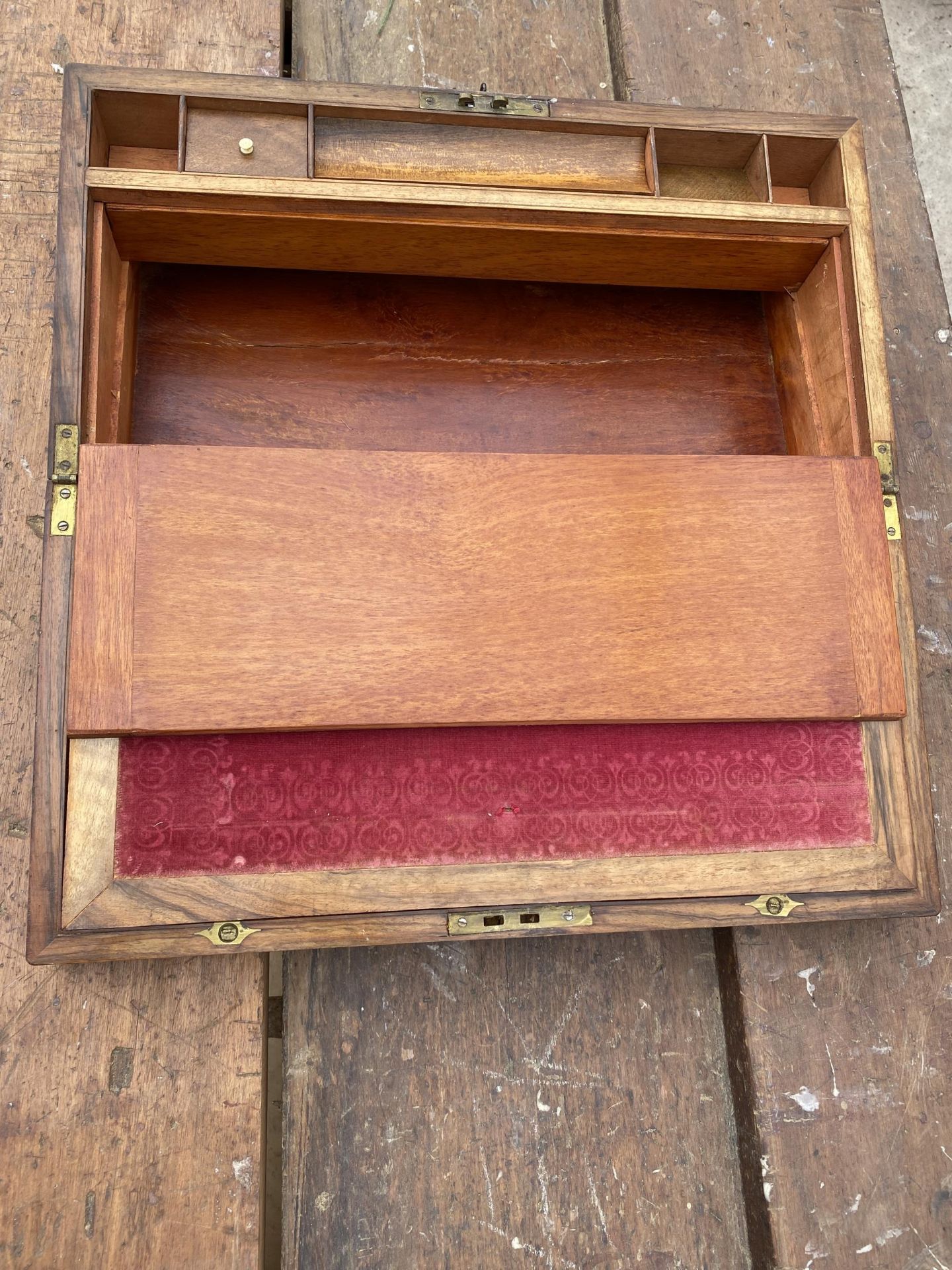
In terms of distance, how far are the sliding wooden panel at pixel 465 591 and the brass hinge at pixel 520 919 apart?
0.65 ft

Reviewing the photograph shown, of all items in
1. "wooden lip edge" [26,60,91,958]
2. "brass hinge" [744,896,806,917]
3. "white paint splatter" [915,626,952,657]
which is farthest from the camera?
"white paint splatter" [915,626,952,657]

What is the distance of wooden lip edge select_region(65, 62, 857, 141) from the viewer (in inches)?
34.2

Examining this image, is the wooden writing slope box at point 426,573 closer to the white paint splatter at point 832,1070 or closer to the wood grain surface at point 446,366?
the wood grain surface at point 446,366

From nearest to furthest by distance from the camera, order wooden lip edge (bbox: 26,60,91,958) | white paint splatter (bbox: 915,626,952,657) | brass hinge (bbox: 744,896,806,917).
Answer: wooden lip edge (bbox: 26,60,91,958)
brass hinge (bbox: 744,896,806,917)
white paint splatter (bbox: 915,626,952,657)

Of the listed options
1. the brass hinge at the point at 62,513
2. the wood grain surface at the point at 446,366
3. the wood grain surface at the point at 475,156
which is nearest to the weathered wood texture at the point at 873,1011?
the wood grain surface at the point at 446,366

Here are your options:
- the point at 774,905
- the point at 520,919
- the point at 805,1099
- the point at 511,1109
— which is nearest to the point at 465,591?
the point at 520,919

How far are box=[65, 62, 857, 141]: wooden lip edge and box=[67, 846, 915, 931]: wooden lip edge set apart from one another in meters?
0.81

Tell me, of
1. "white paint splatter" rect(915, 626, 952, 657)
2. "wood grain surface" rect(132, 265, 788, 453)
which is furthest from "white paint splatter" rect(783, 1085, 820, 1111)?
"wood grain surface" rect(132, 265, 788, 453)

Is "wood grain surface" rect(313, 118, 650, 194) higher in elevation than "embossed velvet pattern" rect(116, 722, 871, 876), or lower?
higher

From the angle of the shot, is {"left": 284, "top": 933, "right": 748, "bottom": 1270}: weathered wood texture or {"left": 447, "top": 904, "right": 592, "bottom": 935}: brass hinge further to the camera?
{"left": 284, "top": 933, "right": 748, "bottom": 1270}: weathered wood texture

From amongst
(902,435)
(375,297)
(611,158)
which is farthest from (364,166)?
(902,435)

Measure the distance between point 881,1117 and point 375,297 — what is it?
3.87 ft

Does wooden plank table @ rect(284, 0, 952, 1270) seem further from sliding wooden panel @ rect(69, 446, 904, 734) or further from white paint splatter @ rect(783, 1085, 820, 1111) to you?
sliding wooden panel @ rect(69, 446, 904, 734)

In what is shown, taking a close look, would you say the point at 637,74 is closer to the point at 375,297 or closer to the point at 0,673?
the point at 375,297
